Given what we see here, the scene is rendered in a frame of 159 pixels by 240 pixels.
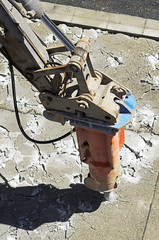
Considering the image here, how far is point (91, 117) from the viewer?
3152mm

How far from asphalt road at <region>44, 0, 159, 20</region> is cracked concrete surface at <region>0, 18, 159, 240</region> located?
1476 millimetres

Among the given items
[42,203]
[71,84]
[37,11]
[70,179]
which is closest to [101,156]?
[71,84]

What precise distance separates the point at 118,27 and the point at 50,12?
117 centimetres

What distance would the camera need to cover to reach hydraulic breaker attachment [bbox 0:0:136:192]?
287 cm

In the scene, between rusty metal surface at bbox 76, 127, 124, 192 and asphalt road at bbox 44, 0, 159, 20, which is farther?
asphalt road at bbox 44, 0, 159, 20

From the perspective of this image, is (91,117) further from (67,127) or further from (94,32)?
(94,32)

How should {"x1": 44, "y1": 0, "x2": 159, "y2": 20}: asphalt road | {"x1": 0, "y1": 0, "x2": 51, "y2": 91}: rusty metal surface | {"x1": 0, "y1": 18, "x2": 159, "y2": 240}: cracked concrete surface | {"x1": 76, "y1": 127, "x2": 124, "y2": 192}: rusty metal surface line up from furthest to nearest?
{"x1": 44, "y1": 0, "x2": 159, "y2": 20}: asphalt road < {"x1": 0, "y1": 18, "x2": 159, "y2": 240}: cracked concrete surface < {"x1": 76, "y1": 127, "x2": 124, "y2": 192}: rusty metal surface < {"x1": 0, "y1": 0, "x2": 51, "y2": 91}: rusty metal surface

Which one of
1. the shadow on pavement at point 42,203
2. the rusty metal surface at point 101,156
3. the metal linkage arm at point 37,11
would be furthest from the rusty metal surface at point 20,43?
the shadow on pavement at point 42,203

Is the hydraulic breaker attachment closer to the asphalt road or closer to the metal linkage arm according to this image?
the metal linkage arm

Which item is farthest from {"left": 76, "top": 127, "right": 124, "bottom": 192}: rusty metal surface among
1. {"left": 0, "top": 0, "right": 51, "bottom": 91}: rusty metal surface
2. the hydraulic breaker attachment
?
{"left": 0, "top": 0, "right": 51, "bottom": 91}: rusty metal surface

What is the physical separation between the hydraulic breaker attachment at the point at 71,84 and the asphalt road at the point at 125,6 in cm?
353

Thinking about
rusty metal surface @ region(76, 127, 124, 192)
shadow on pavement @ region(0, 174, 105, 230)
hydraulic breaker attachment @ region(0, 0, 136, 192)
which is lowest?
shadow on pavement @ region(0, 174, 105, 230)

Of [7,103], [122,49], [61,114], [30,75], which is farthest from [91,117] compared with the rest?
[122,49]

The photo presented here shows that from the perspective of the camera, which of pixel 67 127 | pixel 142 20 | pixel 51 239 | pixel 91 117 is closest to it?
pixel 91 117
